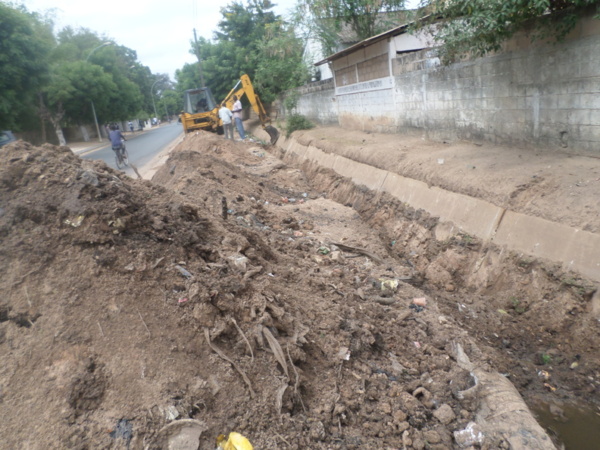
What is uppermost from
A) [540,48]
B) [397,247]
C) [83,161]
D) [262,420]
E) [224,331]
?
[540,48]

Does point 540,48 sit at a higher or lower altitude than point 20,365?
higher

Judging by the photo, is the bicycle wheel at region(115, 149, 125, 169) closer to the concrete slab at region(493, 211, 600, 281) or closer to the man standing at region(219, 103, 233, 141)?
the man standing at region(219, 103, 233, 141)

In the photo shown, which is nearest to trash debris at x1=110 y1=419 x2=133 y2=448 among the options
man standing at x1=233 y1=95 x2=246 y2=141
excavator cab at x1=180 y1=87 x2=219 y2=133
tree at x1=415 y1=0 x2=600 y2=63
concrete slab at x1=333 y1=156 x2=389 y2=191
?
tree at x1=415 y1=0 x2=600 y2=63

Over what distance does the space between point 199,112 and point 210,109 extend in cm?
62

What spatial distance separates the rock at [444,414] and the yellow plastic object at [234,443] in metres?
1.58

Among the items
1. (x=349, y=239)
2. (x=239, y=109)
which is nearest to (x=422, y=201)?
(x=349, y=239)

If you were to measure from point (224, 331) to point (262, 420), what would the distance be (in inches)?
32.9

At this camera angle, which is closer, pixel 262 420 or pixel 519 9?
pixel 262 420

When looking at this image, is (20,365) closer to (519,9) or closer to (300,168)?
(519,9)

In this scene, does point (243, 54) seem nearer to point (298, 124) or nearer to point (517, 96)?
point (298, 124)

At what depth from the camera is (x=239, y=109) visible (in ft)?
65.3

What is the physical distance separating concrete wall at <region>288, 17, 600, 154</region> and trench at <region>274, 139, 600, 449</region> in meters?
2.15

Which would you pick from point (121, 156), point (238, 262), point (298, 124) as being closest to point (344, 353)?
point (238, 262)

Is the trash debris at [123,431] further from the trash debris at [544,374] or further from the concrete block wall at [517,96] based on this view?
the concrete block wall at [517,96]
